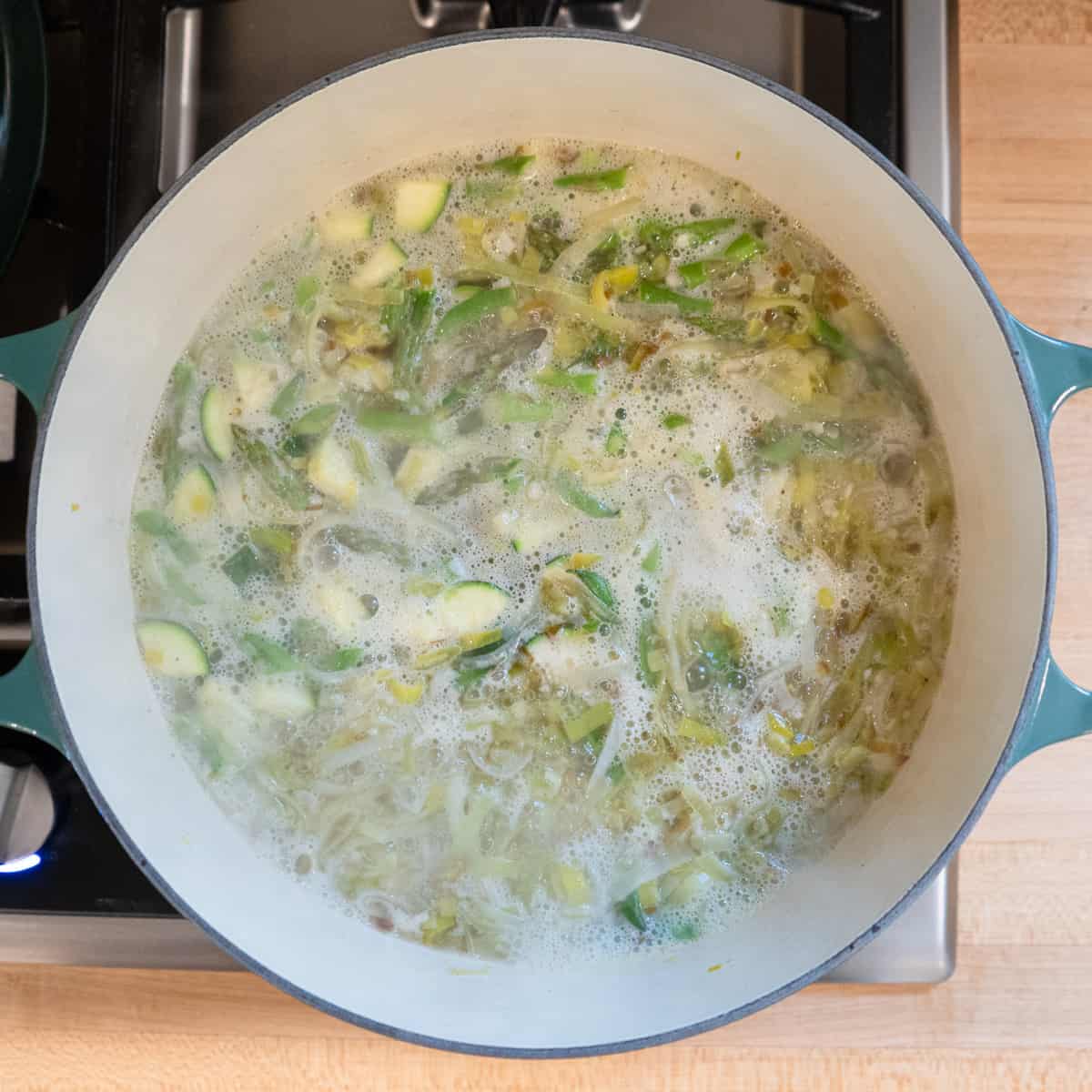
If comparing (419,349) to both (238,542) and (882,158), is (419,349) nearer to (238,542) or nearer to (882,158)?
(238,542)

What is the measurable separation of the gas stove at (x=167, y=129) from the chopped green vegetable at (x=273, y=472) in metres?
0.18

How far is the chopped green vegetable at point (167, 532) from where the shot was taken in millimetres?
908

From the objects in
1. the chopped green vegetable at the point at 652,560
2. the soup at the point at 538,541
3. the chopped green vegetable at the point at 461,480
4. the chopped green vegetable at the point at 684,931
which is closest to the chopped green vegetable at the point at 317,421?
the soup at the point at 538,541

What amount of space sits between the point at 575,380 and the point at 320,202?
0.29 metres

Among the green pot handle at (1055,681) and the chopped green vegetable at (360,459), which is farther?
the chopped green vegetable at (360,459)

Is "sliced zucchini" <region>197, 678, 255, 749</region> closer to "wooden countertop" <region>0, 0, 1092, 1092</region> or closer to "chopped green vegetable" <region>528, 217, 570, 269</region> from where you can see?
"wooden countertop" <region>0, 0, 1092, 1092</region>

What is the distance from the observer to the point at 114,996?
89cm

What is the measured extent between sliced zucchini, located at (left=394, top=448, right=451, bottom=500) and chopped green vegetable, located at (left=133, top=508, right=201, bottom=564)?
21 centimetres

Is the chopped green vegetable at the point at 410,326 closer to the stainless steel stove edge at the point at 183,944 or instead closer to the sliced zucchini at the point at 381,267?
the sliced zucchini at the point at 381,267

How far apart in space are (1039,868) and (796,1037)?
265mm

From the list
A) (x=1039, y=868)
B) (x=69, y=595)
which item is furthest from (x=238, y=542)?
(x=1039, y=868)

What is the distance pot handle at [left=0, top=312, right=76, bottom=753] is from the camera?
0.71m

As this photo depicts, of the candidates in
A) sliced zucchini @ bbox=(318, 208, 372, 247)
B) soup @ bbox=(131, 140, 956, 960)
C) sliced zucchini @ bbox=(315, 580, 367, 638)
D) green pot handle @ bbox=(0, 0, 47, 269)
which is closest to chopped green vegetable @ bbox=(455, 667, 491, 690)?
soup @ bbox=(131, 140, 956, 960)

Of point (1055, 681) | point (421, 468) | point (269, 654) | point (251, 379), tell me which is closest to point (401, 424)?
point (421, 468)
